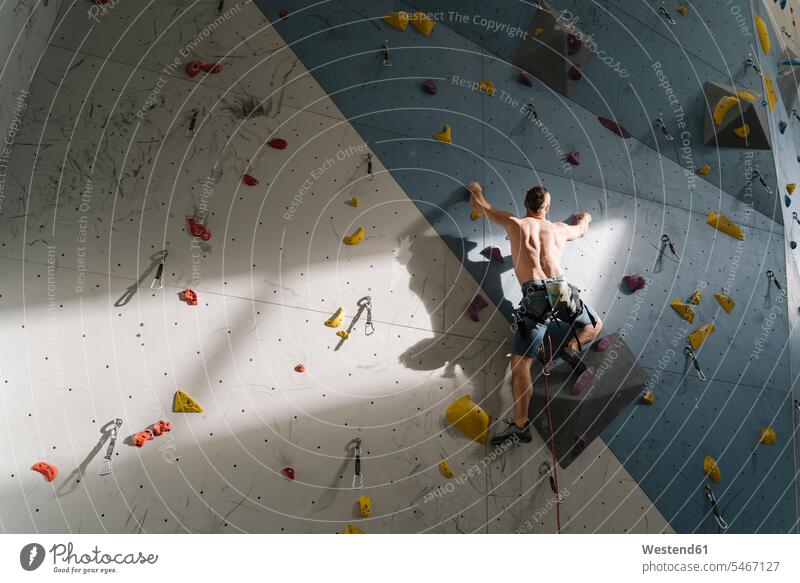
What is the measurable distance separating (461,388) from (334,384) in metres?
0.44

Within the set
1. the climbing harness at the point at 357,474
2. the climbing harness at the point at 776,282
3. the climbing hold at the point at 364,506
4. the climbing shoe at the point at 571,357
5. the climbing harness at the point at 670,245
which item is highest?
the climbing harness at the point at 670,245

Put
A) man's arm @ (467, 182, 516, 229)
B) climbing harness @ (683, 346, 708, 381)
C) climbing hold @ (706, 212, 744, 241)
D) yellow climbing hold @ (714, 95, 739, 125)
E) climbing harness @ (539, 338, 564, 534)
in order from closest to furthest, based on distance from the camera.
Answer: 1. climbing harness @ (539, 338, 564, 534)
2. man's arm @ (467, 182, 516, 229)
3. climbing harness @ (683, 346, 708, 381)
4. climbing hold @ (706, 212, 744, 241)
5. yellow climbing hold @ (714, 95, 739, 125)

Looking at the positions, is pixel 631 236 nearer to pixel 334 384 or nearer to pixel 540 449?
pixel 540 449

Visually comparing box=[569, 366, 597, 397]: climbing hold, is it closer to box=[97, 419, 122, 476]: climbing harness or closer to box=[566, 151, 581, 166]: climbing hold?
box=[566, 151, 581, 166]: climbing hold

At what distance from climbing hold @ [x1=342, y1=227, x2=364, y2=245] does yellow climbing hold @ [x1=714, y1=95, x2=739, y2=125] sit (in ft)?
5.68

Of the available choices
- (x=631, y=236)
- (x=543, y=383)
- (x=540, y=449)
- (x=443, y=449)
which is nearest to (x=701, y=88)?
(x=631, y=236)

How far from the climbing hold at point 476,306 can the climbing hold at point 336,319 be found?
46 cm

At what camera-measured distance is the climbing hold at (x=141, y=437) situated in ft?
6.35

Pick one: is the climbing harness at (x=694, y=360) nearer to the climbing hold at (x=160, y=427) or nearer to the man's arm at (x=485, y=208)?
the man's arm at (x=485, y=208)

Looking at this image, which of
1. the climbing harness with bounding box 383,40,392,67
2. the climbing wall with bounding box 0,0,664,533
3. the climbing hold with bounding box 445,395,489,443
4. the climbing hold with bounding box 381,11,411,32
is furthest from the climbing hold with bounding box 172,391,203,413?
the climbing hold with bounding box 381,11,411,32

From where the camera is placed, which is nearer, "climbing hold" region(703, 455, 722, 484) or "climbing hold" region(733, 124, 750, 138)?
"climbing hold" region(703, 455, 722, 484)

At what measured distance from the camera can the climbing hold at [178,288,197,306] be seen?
6.89ft
